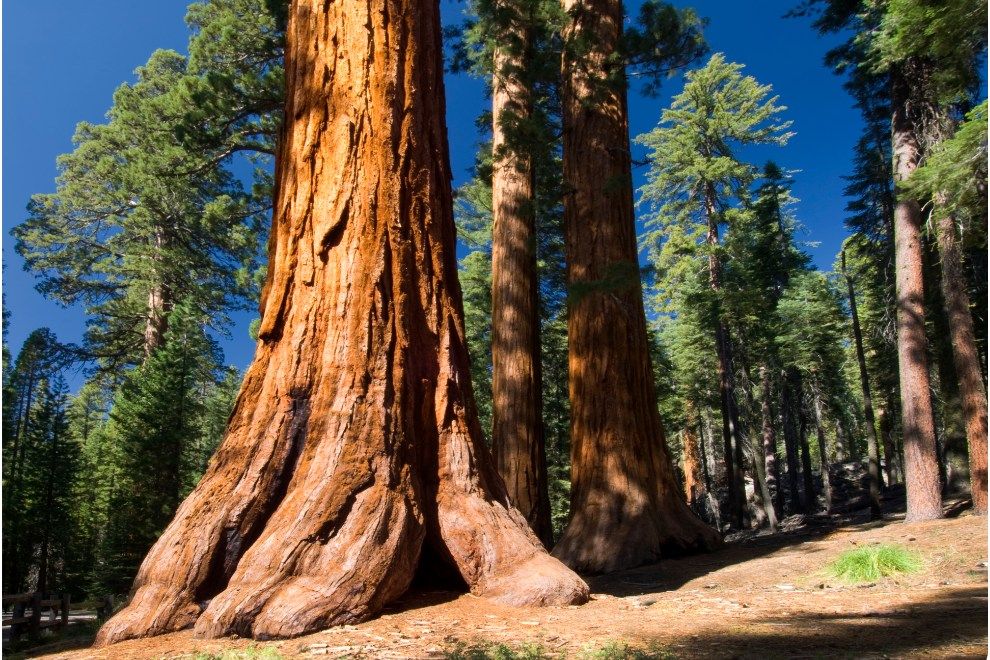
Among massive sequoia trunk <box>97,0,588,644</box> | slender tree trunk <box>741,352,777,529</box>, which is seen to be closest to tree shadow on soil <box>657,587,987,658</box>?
massive sequoia trunk <box>97,0,588,644</box>

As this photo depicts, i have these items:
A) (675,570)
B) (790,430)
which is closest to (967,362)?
(675,570)

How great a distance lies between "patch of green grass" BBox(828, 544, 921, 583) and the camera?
5371 mm

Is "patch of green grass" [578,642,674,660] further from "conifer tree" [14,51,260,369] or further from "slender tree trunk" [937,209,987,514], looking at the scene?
"conifer tree" [14,51,260,369]

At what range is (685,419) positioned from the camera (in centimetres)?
2838

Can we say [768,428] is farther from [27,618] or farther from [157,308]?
[27,618]

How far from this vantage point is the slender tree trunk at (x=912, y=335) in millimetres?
10797

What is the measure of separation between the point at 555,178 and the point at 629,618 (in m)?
7.52

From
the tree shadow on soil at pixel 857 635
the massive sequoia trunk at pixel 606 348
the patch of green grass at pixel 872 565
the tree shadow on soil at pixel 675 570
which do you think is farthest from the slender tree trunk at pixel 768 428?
the tree shadow on soil at pixel 857 635

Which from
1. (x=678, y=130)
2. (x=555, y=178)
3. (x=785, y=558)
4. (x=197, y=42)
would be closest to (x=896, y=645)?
(x=785, y=558)

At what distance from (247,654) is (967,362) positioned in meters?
13.4

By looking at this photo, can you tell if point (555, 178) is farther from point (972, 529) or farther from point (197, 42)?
point (197, 42)

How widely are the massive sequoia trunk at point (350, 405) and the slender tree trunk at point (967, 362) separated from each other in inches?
411

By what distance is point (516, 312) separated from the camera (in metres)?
10.5

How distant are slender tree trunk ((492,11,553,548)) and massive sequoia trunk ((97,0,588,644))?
4364 millimetres
